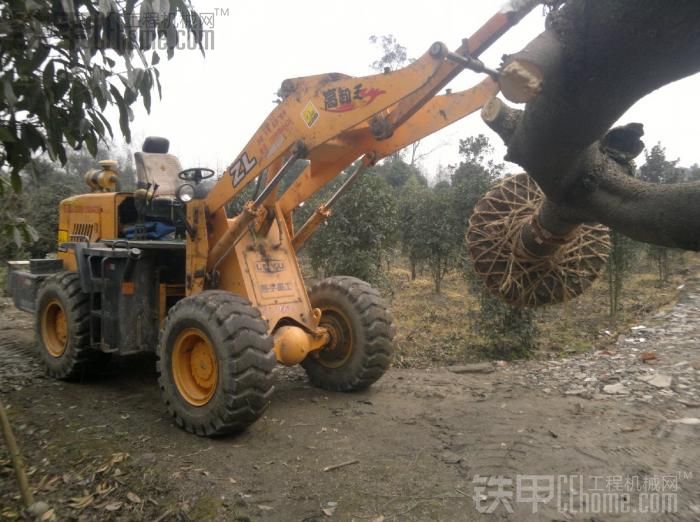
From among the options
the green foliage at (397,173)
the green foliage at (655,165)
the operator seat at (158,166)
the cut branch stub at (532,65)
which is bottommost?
the cut branch stub at (532,65)

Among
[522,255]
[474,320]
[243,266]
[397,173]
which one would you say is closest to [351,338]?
[243,266]

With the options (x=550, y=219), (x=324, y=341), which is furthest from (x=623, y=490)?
(x=324, y=341)

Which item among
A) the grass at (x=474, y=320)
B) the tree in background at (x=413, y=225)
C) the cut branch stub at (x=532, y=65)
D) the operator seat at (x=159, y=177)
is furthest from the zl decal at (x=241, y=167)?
the tree in background at (x=413, y=225)

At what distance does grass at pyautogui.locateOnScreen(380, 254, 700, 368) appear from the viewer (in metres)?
8.54

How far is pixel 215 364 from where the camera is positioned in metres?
4.13

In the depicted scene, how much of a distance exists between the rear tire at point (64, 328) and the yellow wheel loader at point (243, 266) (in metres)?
0.01

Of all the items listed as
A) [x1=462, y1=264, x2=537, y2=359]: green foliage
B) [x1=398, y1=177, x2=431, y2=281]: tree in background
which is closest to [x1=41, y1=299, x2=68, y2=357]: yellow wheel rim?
[x1=462, y1=264, x2=537, y2=359]: green foliage

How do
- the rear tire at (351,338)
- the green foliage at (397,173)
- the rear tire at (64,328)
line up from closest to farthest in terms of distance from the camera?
the rear tire at (351,338)
the rear tire at (64,328)
the green foliage at (397,173)

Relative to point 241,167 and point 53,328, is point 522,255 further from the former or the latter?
point 53,328

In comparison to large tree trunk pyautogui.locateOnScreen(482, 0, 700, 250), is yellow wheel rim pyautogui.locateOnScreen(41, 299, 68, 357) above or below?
below

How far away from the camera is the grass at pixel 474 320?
854cm

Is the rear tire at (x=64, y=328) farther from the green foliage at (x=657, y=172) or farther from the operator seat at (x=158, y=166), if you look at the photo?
the green foliage at (x=657, y=172)

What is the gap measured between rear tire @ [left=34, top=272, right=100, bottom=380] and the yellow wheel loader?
0.01m

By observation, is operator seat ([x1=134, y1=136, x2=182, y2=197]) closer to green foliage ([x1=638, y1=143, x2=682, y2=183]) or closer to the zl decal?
the zl decal
